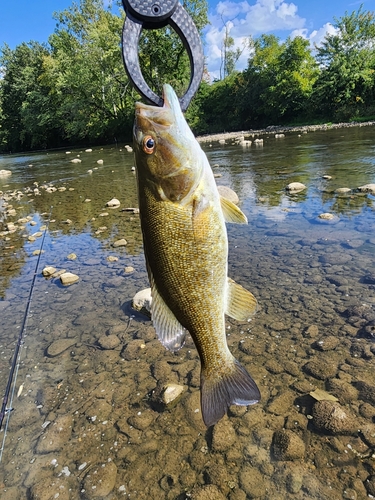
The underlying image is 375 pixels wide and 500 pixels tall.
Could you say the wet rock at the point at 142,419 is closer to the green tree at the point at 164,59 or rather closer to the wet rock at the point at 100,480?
the wet rock at the point at 100,480

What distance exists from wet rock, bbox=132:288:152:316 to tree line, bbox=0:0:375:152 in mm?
30838

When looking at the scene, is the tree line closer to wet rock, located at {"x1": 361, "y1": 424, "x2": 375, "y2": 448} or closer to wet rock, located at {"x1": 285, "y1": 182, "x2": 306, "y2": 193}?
wet rock, located at {"x1": 285, "y1": 182, "x2": 306, "y2": 193}

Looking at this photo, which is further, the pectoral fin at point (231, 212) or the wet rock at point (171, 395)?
the wet rock at point (171, 395)

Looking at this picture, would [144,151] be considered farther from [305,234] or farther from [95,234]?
[95,234]

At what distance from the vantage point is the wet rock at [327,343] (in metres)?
4.28

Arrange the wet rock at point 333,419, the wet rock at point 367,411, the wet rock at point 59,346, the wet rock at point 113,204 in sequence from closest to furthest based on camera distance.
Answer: the wet rock at point 333,419 < the wet rock at point 367,411 < the wet rock at point 59,346 < the wet rock at point 113,204

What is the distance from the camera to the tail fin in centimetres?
224

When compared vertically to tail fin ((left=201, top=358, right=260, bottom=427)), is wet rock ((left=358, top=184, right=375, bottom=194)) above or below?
below

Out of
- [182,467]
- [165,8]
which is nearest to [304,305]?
[182,467]

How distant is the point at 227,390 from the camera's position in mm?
2281

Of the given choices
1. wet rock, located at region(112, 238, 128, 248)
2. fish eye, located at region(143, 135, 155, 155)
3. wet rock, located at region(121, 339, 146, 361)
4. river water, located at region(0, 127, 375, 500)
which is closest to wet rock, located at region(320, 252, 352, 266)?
river water, located at region(0, 127, 375, 500)

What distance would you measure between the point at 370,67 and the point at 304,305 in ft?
150

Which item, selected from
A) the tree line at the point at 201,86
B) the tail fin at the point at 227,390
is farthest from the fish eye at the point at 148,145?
the tree line at the point at 201,86

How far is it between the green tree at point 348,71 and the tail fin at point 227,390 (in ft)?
143
